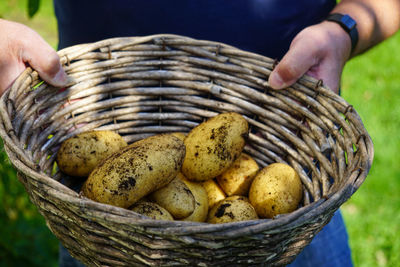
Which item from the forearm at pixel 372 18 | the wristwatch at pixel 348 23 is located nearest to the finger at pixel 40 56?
the wristwatch at pixel 348 23

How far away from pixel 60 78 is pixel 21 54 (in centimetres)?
14

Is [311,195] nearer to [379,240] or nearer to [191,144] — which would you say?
[191,144]

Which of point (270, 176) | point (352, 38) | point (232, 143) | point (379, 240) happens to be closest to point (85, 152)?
point (232, 143)

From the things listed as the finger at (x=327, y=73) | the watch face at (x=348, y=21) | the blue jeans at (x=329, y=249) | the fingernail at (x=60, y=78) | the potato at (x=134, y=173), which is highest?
the watch face at (x=348, y=21)

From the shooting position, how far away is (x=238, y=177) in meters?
1.56

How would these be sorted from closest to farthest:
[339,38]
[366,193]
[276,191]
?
[276,191]
[339,38]
[366,193]

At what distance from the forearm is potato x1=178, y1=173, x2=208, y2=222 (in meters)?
0.89

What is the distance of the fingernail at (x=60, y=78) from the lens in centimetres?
137

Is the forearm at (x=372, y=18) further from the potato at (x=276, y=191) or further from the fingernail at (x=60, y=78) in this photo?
the fingernail at (x=60, y=78)

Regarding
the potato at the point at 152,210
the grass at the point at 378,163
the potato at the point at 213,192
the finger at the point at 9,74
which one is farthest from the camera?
the grass at the point at 378,163

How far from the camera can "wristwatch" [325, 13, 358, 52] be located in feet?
5.48

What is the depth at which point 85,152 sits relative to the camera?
1.42 meters

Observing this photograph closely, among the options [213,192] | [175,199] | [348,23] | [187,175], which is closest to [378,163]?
[348,23]

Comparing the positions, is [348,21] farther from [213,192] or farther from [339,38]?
[213,192]
